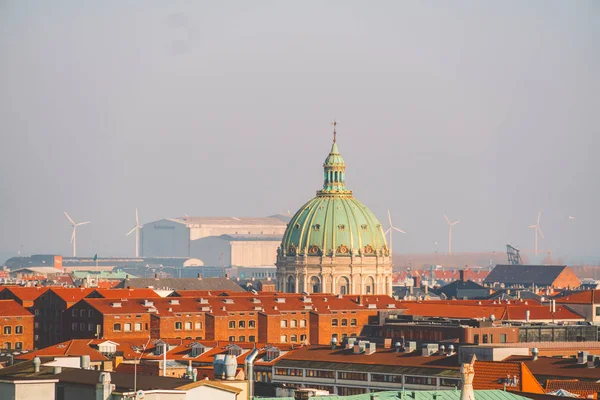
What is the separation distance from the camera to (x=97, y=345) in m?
112

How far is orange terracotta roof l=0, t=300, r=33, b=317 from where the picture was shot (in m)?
144

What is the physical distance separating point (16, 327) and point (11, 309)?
275 cm

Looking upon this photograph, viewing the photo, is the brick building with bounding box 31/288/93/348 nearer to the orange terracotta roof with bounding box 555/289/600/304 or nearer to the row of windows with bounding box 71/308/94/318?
the row of windows with bounding box 71/308/94/318

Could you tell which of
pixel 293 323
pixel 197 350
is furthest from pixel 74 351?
pixel 293 323

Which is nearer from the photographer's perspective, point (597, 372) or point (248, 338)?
point (597, 372)

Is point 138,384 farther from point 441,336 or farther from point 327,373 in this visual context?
point 441,336

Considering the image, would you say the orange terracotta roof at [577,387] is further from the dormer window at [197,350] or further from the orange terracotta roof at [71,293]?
the orange terracotta roof at [71,293]

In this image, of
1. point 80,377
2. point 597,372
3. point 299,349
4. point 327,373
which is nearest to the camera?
point 80,377

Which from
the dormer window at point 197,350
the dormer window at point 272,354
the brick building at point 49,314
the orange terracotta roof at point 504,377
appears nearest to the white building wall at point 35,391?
the orange terracotta roof at point 504,377

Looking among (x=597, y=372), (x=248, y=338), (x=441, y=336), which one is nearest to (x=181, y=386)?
(x=597, y=372)

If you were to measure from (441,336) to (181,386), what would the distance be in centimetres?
7583

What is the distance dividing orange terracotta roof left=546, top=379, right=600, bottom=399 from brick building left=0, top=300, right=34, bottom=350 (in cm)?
6749

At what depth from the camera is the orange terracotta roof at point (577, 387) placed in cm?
7500

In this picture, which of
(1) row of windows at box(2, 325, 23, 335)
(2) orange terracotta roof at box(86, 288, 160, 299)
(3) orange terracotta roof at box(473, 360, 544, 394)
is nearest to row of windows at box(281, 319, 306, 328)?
(2) orange terracotta roof at box(86, 288, 160, 299)
